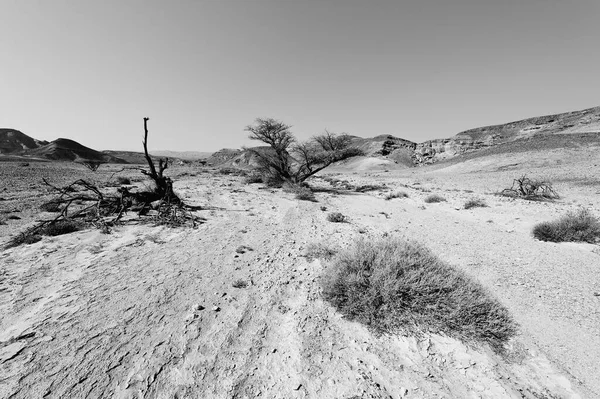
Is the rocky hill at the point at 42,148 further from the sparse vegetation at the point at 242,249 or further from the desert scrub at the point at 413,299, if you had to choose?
the desert scrub at the point at 413,299

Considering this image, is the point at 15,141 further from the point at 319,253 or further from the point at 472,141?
the point at 472,141

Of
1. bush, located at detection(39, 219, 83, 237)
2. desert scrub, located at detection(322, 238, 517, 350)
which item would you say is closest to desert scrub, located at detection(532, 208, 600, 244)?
desert scrub, located at detection(322, 238, 517, 350)

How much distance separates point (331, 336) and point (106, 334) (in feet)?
9.54

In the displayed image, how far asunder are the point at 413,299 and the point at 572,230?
6.03 metres

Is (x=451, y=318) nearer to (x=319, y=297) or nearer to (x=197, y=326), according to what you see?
(x=319, y=297)

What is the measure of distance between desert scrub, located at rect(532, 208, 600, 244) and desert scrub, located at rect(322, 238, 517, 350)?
14.7 feet

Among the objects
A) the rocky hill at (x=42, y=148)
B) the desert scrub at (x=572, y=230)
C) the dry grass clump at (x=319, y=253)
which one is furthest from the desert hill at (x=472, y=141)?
the rocky hill at (x=42, y=148)

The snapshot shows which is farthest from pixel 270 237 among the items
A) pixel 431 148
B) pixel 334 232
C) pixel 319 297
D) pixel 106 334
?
pixel 431 148

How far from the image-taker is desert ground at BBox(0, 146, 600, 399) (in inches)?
94.2

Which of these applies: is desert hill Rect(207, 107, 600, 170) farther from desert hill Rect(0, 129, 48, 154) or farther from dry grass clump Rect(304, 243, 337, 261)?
desert hill Rect(0, 129, 48, 154)

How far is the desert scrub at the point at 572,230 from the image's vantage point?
5.76 meters

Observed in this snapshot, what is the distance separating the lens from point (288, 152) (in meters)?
20.1

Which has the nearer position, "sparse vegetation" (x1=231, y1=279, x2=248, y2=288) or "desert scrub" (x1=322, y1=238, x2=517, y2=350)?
"desert scrub" (x1=322, y1=238, x2=517, y2=350)

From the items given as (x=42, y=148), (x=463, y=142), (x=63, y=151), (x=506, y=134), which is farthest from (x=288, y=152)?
(x=42, y=148)
